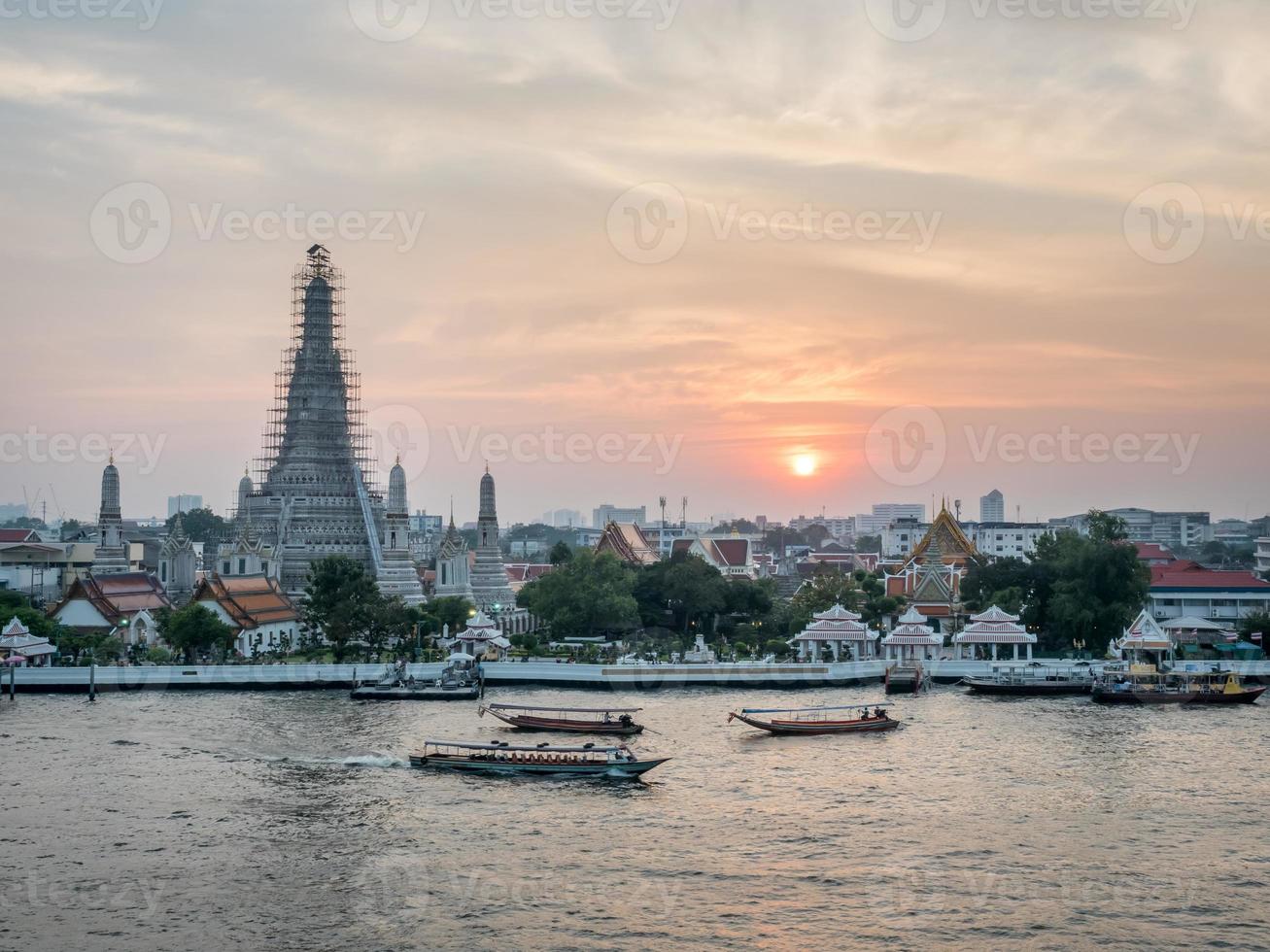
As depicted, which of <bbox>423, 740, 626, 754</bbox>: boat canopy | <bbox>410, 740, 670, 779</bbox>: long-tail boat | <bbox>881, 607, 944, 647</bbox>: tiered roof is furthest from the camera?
<bbox>881, 607, 944, 647</bbox>: tiered roof

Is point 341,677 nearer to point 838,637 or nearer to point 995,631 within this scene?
point 838,637

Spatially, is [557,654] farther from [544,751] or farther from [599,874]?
[599,874]

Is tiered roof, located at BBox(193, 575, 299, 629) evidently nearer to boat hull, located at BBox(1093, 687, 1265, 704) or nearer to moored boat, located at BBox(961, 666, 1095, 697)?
moored boat, located at BBox(961, 666, 1095, 697)

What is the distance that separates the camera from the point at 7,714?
62344 millimetres

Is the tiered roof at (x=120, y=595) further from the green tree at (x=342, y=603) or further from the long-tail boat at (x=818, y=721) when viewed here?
the long-tail boat at (x=818, y=721)

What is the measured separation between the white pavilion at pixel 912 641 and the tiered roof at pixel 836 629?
158 centimetres

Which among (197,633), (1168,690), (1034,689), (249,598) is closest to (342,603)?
(197,633)

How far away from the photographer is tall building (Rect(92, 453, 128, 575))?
3851 inches

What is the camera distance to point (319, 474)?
4045 inches

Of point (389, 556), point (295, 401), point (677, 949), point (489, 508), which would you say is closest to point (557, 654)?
point (389, 556)

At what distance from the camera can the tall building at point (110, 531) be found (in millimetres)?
97812

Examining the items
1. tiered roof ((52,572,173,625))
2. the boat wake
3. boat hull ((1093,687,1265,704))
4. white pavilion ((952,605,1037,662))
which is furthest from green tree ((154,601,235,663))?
boat hull ((1093,687,1265,704))

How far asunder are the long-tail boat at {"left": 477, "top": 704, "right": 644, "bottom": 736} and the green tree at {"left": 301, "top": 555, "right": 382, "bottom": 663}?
53.8 ft

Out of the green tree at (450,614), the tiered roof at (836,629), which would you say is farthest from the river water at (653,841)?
the green tree at (450,614)
